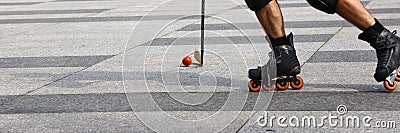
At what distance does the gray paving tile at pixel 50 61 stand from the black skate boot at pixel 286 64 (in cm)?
220

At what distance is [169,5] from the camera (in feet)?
15.9

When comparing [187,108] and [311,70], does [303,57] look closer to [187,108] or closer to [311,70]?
[311,70]

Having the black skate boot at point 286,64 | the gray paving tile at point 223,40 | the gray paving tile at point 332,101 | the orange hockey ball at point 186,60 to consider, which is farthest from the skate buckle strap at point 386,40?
the gray paving tile at point 223,40

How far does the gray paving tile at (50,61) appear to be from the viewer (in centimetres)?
678

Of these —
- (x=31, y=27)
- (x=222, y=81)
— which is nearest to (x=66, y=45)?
(x=31, y=27)

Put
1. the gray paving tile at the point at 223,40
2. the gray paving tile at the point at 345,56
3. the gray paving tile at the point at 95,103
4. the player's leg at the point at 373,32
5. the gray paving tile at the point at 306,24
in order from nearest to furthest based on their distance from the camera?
the gray paving tile at the point at 95,103
the player's leg at the point at 373,32
the gray paving tile at the point at 345,56
the gray paving tile at the point at 223,40
the gray paving tile at the point at 306,24

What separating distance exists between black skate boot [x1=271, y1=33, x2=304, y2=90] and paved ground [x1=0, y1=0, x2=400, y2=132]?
8 centimetres

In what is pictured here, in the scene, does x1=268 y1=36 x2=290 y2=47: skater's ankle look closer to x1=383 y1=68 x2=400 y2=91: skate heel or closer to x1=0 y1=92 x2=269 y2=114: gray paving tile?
x1=0 y1=92 x2=269 y2=114: gray paving tile

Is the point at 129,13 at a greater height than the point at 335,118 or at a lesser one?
lesser

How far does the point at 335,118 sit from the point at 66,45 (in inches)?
174

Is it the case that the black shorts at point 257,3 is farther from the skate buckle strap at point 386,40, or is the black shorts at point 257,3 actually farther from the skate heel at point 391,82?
the skate heel at point 391,82

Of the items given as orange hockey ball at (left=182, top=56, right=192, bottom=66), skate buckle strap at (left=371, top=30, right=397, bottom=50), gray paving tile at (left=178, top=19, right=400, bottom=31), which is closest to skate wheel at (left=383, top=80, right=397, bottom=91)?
skate buckle strap at (left=371, top=30, right=397, bottom=50)

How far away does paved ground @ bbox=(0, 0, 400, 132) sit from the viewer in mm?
4348

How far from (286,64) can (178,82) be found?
969 millimetres
